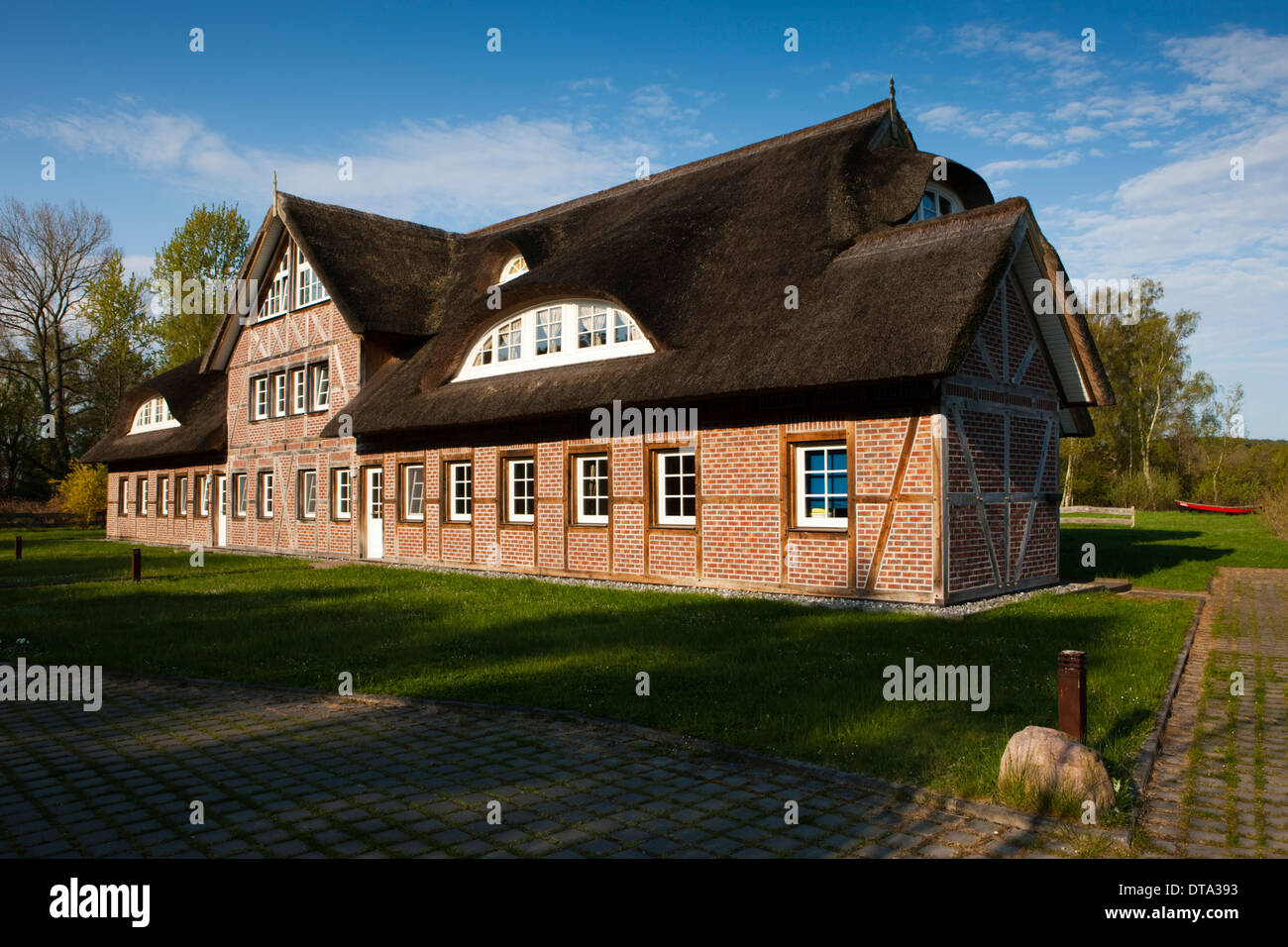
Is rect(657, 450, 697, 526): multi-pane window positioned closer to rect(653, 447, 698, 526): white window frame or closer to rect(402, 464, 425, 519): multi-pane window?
rect(653, 447, 698, 526): white window frame

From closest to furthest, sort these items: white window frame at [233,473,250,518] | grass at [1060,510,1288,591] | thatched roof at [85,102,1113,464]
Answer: thatched roof at [85,102,1113,464]
grass at [1060,510,1288,591]
white window frame at [233,473,250,518]

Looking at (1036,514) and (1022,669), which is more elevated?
(1036,514)

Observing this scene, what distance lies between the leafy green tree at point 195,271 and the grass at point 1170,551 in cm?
4113

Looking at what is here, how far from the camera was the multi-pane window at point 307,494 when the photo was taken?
2192 cm

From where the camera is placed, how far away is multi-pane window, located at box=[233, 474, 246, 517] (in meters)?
24.9

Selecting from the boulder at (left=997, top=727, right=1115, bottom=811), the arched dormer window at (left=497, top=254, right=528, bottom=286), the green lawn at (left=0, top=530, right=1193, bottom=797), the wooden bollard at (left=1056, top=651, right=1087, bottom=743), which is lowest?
the green lawn at (left=0, top=530, right=1193, bottom=797)

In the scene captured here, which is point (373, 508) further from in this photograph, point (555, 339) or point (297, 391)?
point (555, 339)

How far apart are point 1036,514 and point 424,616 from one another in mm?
8992

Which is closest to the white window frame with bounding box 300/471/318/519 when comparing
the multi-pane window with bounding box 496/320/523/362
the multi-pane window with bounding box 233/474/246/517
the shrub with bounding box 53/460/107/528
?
the multi-pane window with bounding box 233/474/246/517

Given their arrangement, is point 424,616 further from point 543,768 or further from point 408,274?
point 408,274

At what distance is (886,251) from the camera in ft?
40.3

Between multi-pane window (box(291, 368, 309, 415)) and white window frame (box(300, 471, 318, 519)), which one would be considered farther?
multi-pane window (box(291, 368, 309, 415))

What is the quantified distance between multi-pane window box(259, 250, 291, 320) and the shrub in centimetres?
1904

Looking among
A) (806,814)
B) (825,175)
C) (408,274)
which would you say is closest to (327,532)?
(408,274)
